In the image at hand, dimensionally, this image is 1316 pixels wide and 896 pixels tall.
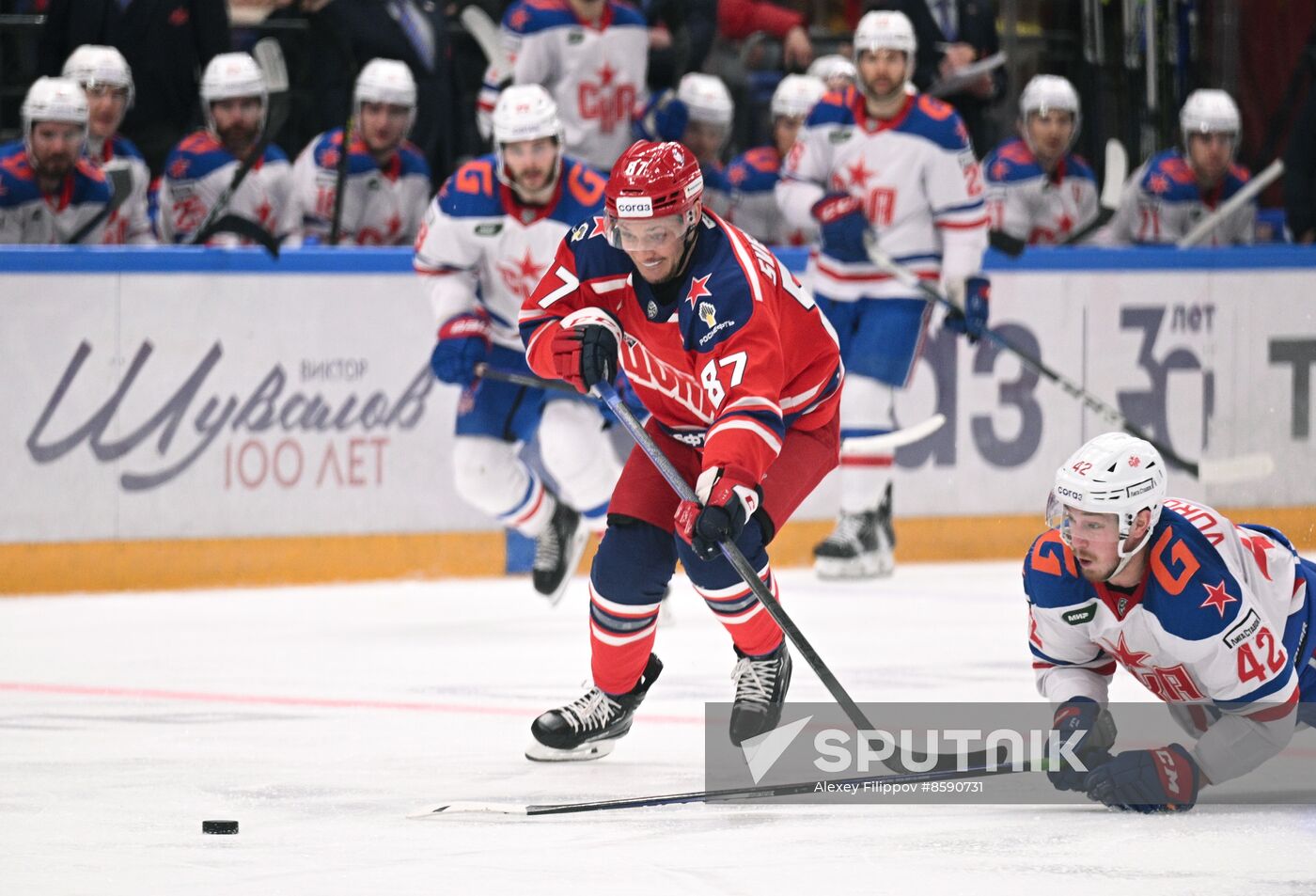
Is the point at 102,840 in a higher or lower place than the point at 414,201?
lower

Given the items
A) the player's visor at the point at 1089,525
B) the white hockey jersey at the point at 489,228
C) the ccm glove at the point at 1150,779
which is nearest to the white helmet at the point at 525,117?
the white hockey jersey at the point at 489,228

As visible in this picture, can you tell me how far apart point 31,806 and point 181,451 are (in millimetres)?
3388

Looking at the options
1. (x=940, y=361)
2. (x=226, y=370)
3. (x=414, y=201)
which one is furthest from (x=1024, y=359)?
(x=226, y=370)

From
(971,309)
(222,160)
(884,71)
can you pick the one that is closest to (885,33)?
(884,71)

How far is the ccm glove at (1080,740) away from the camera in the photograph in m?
3.71

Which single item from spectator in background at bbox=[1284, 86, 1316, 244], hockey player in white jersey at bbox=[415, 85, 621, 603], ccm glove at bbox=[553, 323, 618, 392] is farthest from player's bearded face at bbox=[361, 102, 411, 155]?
ccm glove at bbox=[553, 323, 618, 392]

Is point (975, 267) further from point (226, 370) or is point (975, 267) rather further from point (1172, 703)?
point (1172, 703)

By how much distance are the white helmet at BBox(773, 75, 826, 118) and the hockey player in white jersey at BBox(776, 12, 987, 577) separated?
100cm

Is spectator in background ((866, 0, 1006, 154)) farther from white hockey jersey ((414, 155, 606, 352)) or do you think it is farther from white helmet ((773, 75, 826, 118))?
white hockey jersey ((414, 155, 606, 352))

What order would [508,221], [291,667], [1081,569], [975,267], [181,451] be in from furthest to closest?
[975,267]
[181,451]
[508,221]
[291,667]
[1081,569]

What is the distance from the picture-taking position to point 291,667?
5.67 metres

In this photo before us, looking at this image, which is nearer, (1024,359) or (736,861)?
(736,861)

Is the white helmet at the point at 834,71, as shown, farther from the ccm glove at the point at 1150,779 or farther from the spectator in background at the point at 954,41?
the ccm glove at the point at 1150,779

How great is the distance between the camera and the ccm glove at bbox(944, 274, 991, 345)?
298 inches
